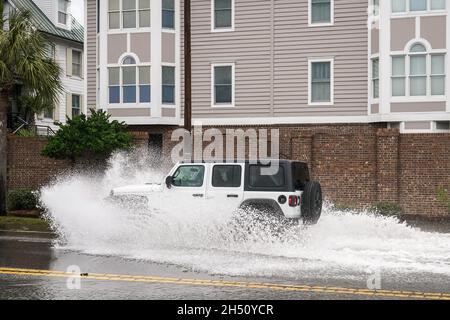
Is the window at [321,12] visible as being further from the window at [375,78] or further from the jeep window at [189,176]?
the jeep window at [189,176]

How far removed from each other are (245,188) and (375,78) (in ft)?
46.9

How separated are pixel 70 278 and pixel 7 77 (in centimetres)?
1205

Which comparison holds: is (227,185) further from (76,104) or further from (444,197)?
(76,104)

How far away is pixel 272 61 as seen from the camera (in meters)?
30.1

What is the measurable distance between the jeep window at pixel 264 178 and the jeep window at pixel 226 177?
1.00 ft

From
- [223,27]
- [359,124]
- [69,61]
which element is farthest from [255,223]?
[69,61]

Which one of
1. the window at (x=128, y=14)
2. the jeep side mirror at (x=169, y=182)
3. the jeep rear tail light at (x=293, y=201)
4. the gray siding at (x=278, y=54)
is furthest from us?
the window at (x=128, y=14)

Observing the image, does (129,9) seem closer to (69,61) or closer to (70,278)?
(69,61)

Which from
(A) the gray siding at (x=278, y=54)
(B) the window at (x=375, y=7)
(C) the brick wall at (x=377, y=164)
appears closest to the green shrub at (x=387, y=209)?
(C) the brick wall at (x=377, y=164)

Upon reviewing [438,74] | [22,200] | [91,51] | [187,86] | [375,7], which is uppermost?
[375,7]

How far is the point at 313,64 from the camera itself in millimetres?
29781

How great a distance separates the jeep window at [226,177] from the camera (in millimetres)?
15945

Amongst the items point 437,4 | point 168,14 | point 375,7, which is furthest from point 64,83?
point 437,4

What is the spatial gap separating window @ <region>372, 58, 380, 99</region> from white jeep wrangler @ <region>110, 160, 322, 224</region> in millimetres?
12787
